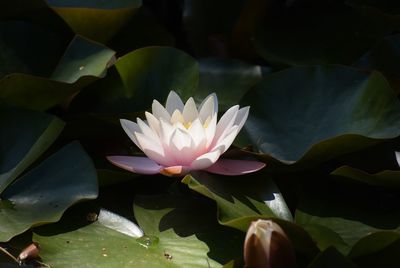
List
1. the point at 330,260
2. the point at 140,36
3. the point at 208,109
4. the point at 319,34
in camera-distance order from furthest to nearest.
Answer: the point at 140,36, the point at 319,34, the point at 208,109, the point at 330,260

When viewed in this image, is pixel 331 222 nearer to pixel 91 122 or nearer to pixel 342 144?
pixel 342 144

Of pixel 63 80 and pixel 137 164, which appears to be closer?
pixel 137 164

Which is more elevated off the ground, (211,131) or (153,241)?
(211,131)

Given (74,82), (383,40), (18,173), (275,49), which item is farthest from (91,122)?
(383,40)

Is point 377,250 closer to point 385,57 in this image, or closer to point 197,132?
point 197,132

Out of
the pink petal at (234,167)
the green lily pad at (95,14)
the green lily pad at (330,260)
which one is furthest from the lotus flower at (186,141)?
the green lily pad at (95,14)

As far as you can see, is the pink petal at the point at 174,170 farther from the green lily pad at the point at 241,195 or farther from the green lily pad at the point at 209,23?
the green lily pad at the point at 209,23

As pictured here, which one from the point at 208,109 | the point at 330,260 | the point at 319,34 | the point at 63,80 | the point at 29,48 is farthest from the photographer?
the point at 319,34

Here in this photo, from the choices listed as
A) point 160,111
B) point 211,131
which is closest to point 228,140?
point 211,131
